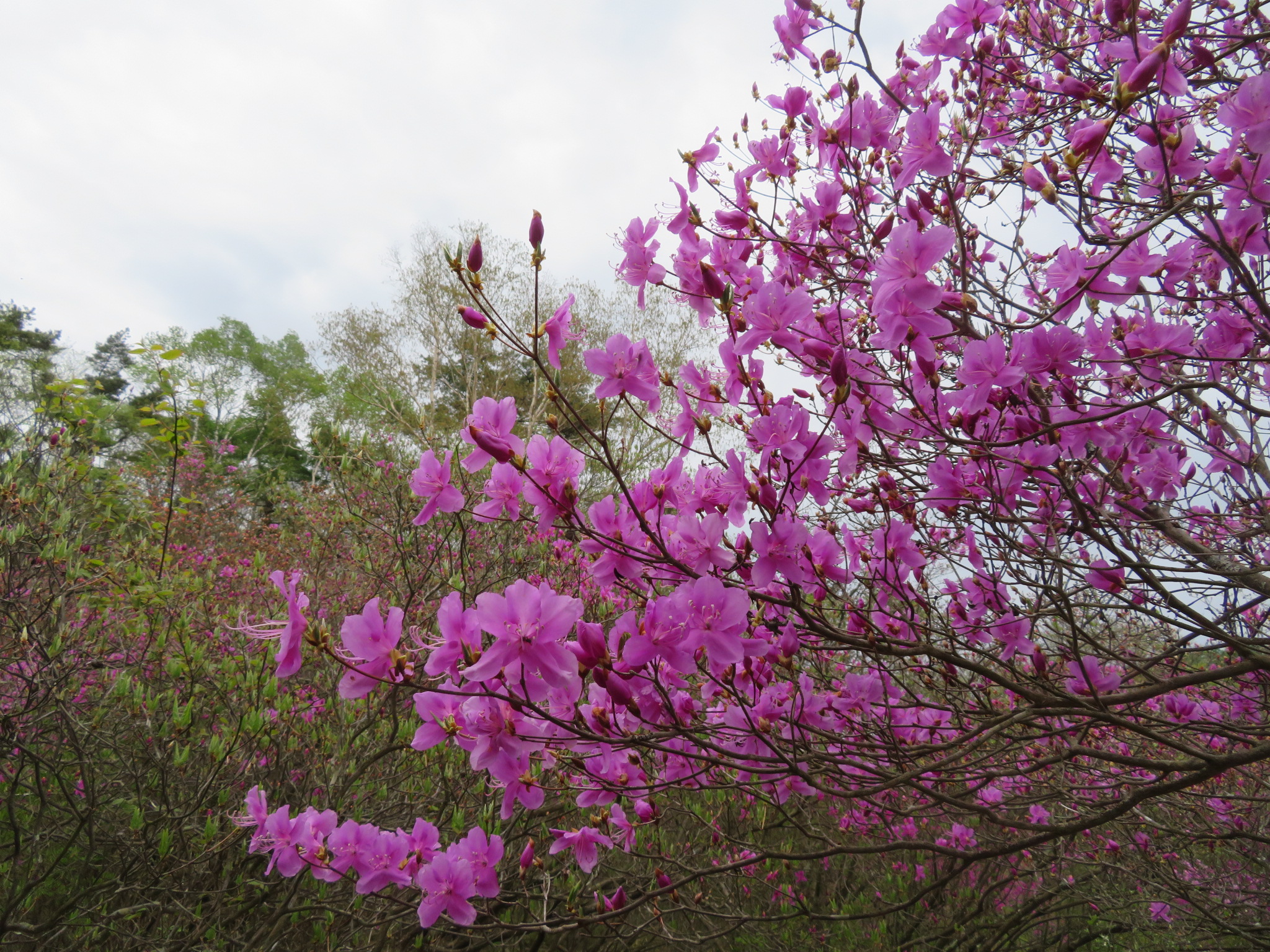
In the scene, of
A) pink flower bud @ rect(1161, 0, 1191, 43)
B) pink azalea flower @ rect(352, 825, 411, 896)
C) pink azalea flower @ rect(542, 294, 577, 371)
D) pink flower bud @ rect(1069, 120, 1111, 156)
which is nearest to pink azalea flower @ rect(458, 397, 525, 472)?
pink azalea flower @ rect(542, 294, 577, 371)

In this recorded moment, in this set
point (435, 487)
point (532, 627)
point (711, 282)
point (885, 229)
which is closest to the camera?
point (532, 627)

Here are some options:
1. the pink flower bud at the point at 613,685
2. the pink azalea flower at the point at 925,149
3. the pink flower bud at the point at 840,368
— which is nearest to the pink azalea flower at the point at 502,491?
the pink flower bud at the point at 613,685

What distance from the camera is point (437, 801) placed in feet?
10.5

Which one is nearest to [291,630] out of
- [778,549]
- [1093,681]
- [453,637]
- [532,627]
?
[453,637]

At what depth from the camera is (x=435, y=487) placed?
1.51m

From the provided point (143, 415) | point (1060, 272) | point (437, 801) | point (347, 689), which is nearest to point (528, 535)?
point (437, 801)

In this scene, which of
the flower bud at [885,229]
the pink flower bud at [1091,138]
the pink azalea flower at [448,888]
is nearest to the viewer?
the pink flower bud at [1091,138]

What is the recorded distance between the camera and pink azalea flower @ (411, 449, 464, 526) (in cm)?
148

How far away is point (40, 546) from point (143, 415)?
3.62ft

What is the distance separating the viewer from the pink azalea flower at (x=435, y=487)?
1.48m

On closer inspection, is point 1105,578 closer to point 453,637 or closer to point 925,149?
point 925,149

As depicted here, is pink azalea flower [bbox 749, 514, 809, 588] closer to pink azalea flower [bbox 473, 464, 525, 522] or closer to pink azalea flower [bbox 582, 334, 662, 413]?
pink azalea flower [bbox 582, 334, 662, 413]

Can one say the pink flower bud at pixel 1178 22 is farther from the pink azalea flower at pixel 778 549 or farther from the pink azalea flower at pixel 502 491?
the pink azalea flower at pixel 502 491

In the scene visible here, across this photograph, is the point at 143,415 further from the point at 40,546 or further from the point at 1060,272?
the point at 1060,272
